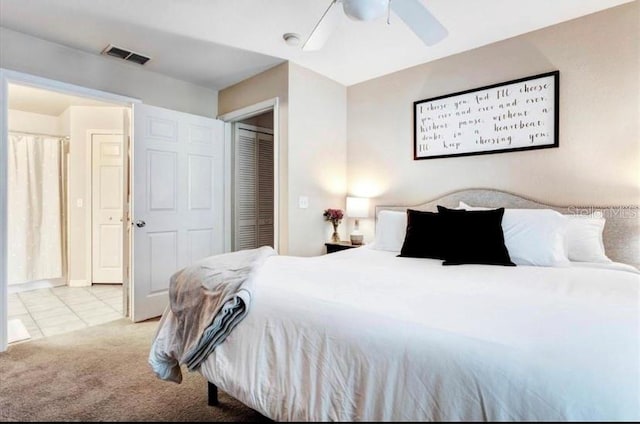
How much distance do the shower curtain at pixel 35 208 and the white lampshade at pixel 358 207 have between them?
4010 mm

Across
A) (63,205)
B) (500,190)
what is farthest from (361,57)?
(63,205)

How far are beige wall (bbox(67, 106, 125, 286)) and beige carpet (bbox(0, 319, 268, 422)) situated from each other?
2.20m

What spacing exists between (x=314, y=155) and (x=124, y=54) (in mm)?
1933

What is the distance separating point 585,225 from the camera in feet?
7.11

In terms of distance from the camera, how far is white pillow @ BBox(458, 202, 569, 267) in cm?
200

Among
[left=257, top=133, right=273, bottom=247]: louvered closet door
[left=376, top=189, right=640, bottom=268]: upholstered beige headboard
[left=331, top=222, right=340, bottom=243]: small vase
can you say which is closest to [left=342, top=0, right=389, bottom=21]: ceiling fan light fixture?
[left=376, top=189, right=640, bottom=268]: upholstered beige headboard

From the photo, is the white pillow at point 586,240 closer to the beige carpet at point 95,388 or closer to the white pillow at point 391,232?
the white pillow at point 391,232

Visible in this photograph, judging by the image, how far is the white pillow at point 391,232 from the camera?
104 inches

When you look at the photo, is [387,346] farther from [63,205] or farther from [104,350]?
[63,205]

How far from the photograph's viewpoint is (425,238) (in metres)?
2.26

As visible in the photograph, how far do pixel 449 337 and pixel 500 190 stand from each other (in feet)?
7.35

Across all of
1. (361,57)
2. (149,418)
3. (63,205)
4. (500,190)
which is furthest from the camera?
(63,205)

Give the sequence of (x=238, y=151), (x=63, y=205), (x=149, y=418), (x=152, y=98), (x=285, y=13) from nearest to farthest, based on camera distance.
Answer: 1. (x=149, y=418)
2. (x=285, y=13)
3. (x=152, y=98)
4. (x=238, y=151)
5. (x=63, y=205)

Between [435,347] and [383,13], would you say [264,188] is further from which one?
[435,347]
